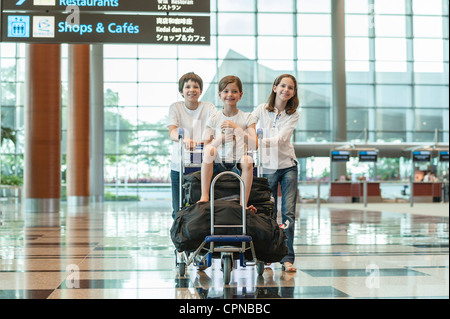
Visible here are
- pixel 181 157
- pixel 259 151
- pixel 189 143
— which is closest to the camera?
pixel 189 143

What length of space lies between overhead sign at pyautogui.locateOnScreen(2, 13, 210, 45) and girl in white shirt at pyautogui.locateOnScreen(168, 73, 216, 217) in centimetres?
493

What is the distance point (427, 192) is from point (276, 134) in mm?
27148

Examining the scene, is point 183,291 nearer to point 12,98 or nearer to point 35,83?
point 35,83

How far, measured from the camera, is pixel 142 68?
33000 millimetres

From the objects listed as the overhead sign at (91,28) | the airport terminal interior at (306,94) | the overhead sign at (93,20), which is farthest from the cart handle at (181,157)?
the airport terminal interior at (306,94)

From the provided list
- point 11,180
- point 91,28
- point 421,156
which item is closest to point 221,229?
point 91,28

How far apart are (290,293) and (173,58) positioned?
29938 millimetres

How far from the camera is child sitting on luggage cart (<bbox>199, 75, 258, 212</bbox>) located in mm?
4660

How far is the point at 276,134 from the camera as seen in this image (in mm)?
5363

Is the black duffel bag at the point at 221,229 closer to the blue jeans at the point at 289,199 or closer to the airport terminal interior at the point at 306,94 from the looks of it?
the blue jeans at the point at 289,199

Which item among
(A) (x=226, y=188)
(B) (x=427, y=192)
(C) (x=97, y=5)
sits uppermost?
(C) (x=97, y=5)

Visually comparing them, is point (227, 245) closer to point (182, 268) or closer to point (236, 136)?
point (182, 268)

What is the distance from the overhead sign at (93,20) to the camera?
9.63 m
